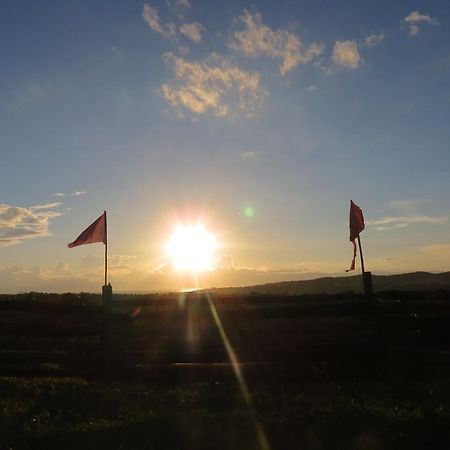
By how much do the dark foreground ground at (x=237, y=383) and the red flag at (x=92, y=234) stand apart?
105 inches

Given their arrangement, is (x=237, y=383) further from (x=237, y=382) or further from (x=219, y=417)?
(x=219, y=417)

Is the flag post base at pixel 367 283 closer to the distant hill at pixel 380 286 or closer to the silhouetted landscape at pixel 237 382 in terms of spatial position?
the silhouetted landscape at pixel 237 382

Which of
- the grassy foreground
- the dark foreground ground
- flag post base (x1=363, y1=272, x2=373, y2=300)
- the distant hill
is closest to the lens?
the grassy foreground

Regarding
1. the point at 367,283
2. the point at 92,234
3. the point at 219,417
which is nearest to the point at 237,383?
the point at 219,417

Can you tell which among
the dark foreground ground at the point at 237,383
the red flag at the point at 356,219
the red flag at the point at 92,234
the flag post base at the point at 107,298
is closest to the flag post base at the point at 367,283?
the dark foreground ground at the point at 237,383

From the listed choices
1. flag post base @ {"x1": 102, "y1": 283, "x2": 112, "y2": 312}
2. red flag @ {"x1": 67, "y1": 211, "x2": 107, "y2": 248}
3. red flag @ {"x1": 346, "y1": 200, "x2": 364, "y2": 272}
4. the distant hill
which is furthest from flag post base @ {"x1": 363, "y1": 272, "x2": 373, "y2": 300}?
the distant hill

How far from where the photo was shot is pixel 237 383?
400 inches

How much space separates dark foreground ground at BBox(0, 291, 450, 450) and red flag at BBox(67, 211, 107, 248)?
8.77 ft

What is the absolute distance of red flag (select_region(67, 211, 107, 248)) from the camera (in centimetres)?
1393

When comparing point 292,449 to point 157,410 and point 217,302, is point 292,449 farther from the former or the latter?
point 217,302

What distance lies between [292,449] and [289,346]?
485 cm

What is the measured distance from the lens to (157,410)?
25.8ft

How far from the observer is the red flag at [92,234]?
1393 cm

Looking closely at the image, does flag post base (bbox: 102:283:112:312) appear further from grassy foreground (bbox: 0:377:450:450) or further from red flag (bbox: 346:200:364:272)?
red flag (bbox: 346:200:364:272)
